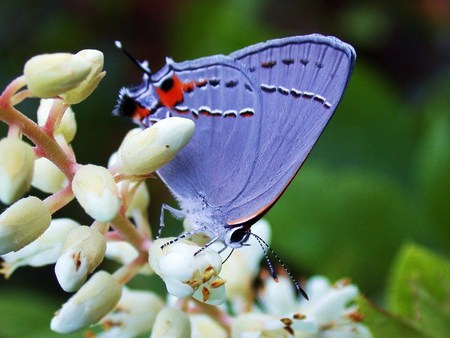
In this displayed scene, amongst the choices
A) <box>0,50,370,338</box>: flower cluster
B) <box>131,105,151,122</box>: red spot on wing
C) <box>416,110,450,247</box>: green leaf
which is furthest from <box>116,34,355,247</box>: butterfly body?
<box>416,110,450,247</box>: green leaf

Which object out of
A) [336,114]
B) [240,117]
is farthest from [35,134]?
[336,114]

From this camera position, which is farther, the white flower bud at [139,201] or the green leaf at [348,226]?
the green leaf at [348,226]

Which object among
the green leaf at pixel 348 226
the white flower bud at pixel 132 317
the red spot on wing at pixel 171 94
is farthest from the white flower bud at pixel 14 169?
the green leaf at pixel 348 226

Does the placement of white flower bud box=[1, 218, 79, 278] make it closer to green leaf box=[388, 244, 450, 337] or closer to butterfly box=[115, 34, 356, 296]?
butterfly box=[115, 34, 356, 296]

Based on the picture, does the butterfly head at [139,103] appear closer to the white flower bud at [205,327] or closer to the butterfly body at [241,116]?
the butterfly body at [241,116]

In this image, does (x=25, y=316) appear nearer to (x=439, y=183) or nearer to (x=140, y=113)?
(x=140, y=113)

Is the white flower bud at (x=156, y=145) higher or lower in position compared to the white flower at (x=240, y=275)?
higher
